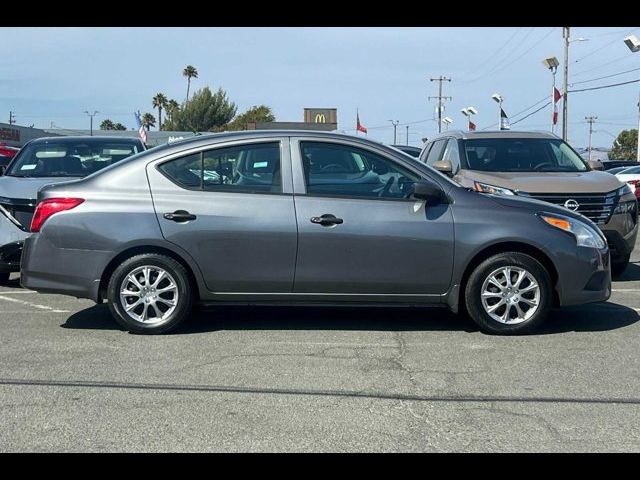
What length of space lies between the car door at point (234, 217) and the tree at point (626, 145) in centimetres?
9262

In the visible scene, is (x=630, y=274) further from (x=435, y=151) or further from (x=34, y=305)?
(x=34, y=305)

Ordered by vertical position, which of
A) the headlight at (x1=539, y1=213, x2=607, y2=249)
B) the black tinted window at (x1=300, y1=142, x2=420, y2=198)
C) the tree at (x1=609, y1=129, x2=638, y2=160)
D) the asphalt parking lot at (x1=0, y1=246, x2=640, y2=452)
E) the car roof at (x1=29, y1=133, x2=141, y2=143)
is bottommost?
the asphalt parking lot at (x1=0, y1=246, x2=640, y2=452)

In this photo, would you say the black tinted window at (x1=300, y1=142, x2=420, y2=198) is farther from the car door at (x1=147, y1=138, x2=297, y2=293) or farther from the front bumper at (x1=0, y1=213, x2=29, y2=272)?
the front bumper at (x1=0, y1=213, x2=29, y2=272)

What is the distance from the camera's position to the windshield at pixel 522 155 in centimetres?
1000

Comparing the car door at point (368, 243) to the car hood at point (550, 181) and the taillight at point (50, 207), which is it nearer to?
the taillight at point (50, 207)

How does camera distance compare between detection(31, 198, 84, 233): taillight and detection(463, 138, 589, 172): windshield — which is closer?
detection(31, 198, 84, 233): taillight

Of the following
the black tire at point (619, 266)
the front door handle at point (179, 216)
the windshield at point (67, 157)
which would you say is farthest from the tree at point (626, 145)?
the front door handle at point (179, 216)

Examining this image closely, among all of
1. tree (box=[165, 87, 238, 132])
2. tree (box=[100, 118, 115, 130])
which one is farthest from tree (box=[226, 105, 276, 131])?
tree (box=[100, 118, 115, 130])

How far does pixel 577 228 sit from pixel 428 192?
4.39 feet

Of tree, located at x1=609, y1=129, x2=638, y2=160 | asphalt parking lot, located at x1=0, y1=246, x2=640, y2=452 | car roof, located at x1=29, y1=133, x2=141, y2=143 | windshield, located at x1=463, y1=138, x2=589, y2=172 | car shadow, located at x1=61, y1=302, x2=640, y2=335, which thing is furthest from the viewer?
tree, located at x1=609, y1=129, x2=638, y2=160

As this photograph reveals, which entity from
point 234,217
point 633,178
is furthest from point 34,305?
point 633,178

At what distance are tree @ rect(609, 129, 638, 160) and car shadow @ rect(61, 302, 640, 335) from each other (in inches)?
3581

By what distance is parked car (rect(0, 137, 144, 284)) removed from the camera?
8414mm
